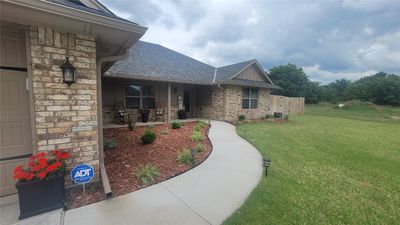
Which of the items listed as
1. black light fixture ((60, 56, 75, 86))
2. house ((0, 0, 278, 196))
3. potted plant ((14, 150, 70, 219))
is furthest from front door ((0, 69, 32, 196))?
black light fixture ((60, 56, 75, 86))

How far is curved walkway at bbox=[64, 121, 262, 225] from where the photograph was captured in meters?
2.39

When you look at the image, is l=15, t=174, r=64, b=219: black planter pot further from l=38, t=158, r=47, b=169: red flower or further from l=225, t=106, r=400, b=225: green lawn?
l=225, t=106, r=400, b=225: green lawn

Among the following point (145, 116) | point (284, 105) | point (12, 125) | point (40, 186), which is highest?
point (284, 105)

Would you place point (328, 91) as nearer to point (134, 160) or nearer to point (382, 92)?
point (382, 92)

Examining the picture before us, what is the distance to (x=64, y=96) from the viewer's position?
2877 mm

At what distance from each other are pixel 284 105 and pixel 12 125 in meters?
19.5

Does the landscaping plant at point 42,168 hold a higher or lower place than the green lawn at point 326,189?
higher

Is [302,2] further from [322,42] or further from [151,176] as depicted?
[151,176]

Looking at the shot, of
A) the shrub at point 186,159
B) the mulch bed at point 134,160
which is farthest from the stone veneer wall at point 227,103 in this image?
the shrub at point 186,159

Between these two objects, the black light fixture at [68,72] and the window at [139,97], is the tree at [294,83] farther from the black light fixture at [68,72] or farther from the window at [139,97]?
the black light fixture at [68,72]

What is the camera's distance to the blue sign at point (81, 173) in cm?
278

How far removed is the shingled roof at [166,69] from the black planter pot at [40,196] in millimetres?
6592

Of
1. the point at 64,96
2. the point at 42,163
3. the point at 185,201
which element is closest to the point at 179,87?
the point at 64,96

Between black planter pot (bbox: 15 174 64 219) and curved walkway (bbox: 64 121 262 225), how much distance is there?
0.29 m
